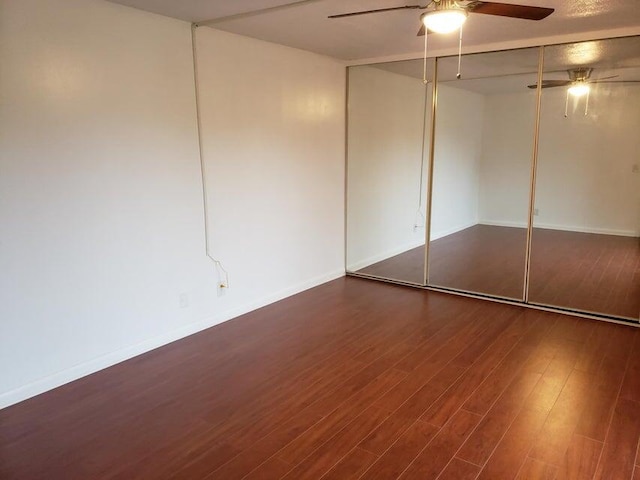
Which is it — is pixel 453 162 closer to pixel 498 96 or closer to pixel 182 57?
pixel 498 96

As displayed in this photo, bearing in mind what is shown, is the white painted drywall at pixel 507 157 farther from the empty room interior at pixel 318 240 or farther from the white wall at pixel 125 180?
the white wall at pixel 125 180

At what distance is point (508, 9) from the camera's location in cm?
263

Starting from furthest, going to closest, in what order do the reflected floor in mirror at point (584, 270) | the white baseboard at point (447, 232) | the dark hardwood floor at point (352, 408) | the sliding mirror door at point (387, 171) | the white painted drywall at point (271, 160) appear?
the white baseboard at point (447, 232) < the sliding mirror door at point (387, 171) < the reflected floor in mirror at point (584, 270) < the white painted drywall at point (271, 160) < the dark hardwood floor at point (352, 408)

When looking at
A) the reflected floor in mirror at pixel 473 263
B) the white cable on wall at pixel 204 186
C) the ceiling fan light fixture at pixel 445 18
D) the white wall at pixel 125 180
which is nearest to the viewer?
the ceiling fan light fixture at pixel 445 18

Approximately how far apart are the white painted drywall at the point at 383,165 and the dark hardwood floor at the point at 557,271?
586 mm

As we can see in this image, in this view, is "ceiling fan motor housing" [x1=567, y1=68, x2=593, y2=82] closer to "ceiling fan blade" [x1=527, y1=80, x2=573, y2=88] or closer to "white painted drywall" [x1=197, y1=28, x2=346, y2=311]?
"ceiling fan blade" [x1=527, y1=80, x2=573, y2=88]

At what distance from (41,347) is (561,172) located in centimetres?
455

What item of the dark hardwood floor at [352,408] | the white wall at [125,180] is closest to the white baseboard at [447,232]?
the dark hardwood floor at [352,408]

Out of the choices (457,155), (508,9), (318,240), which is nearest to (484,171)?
(457,155)

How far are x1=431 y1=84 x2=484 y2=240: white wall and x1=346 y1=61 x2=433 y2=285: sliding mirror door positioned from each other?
0.65 feet

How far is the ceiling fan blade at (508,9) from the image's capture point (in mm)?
2561

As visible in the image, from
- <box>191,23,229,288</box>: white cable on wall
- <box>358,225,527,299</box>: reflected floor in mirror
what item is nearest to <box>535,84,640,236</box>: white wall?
<box>358,225,527,299</box>: reflected floor in mirror

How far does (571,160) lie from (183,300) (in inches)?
148

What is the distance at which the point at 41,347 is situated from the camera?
288 cm
